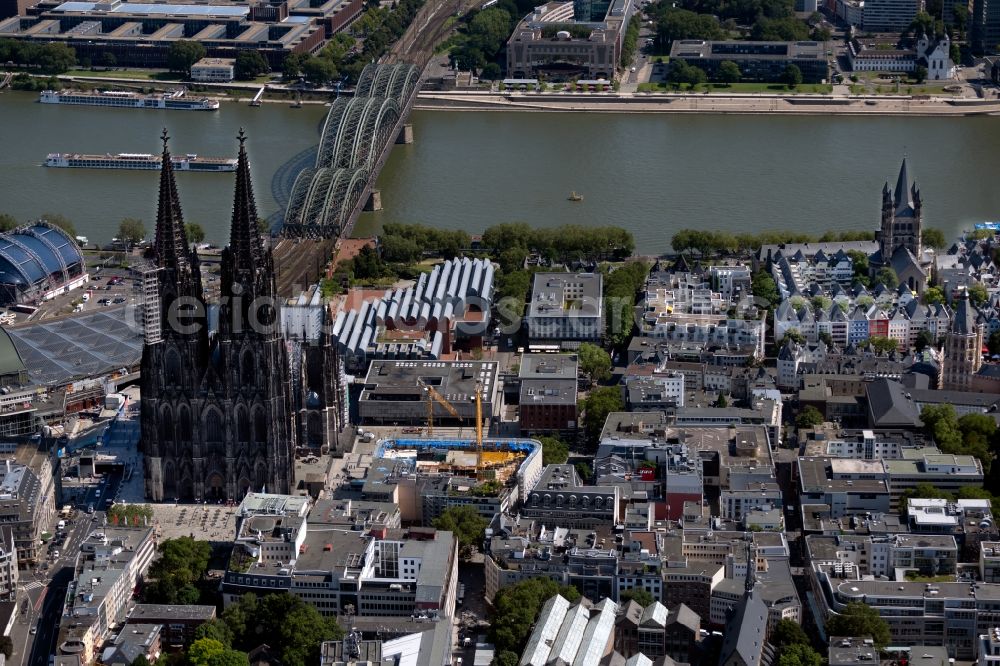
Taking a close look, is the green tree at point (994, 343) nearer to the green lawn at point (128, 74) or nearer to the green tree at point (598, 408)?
the green tree at point (598, 408)

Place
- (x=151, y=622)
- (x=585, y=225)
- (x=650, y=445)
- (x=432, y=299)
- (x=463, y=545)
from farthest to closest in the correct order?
(x=585, y=225), (x=432, y=299), (x=650, y=445), (x=463, y=545), (x=151, y=622)

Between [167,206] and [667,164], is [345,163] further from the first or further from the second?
[167,206]

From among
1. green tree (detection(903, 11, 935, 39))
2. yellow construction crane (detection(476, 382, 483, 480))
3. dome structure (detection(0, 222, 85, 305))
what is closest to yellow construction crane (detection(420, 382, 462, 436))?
yellow construction crane (detection(476, 382, 483, 480))

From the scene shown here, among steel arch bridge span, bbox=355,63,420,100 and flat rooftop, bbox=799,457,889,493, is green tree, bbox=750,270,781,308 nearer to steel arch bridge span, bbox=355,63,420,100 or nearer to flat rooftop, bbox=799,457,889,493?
flat rooftop, bbox=799,457,889,493

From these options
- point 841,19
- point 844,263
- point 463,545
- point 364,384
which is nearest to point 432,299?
point 364,384

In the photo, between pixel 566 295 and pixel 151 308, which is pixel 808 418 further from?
pixel 151 308

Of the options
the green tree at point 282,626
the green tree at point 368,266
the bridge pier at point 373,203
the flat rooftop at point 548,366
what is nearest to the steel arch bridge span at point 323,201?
the bridge pier at point 373,203
